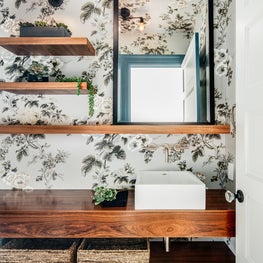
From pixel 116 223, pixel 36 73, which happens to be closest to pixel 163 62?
pixel 36 73

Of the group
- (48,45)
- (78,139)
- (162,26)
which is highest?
(162,26)

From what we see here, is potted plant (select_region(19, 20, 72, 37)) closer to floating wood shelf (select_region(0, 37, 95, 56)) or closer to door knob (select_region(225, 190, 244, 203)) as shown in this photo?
floating wood shelf (select_region(0, 37, 95, 56))

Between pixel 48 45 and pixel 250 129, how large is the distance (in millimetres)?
1359

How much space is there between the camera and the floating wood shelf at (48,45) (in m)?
1.89

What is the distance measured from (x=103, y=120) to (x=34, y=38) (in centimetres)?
74

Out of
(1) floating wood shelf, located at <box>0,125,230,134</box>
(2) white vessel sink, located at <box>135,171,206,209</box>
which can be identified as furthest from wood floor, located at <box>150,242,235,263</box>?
(1) floating wood shelf, located at <box>0,125,230,134</box>

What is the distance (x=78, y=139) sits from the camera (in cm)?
221

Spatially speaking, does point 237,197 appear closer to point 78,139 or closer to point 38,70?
point 78,139

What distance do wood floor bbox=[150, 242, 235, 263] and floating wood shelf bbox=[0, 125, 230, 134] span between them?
31.8 inches

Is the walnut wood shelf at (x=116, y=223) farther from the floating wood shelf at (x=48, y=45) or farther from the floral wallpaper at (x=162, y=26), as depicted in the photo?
the floral wallpaper at (x=162, y=26)

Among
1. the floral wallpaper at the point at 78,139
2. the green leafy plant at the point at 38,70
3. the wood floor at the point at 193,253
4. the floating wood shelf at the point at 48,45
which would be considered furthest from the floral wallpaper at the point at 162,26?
the wood floor at the point at 193,253

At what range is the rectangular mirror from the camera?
212 centimetres

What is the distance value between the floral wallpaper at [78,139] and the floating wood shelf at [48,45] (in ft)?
0.35

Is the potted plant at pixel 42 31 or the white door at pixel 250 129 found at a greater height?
the potted plant at pixel 42 31
